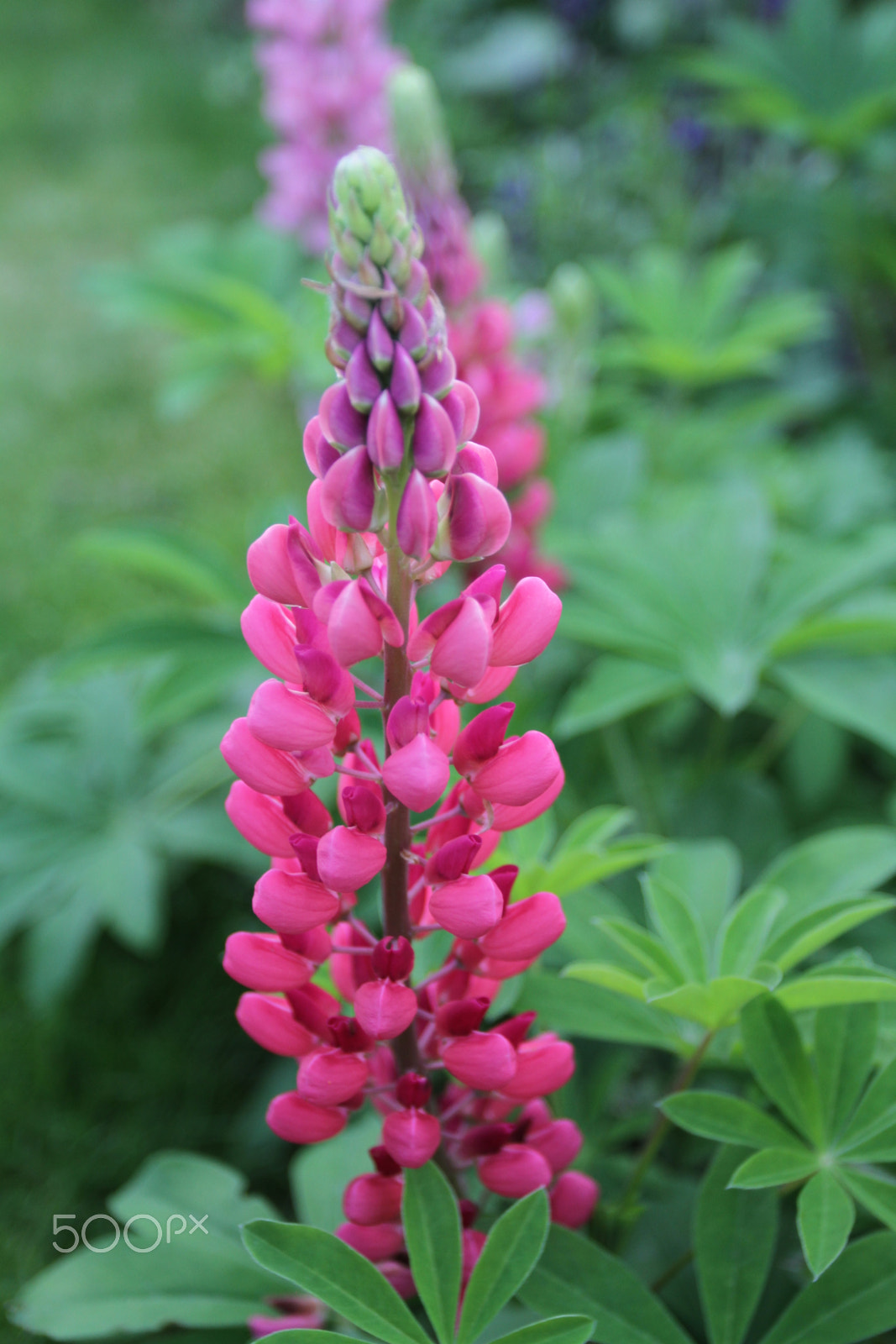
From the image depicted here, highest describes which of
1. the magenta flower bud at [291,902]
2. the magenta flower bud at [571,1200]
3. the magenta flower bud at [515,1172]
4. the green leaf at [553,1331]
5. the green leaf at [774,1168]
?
the magenta flower bud at [291,902]

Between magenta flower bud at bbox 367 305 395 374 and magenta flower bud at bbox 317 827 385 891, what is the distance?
0.96ft

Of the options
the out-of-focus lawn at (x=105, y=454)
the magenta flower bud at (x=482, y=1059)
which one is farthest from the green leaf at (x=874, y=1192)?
the out-of-focus lawn at (x=105, y=454)

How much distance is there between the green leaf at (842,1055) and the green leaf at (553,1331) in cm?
27

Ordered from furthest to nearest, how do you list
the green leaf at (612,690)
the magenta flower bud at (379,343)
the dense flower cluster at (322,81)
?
the dense flower cluster at (322,81) → the green leaf at (612,690) → the magenta flower bud at (379,343)

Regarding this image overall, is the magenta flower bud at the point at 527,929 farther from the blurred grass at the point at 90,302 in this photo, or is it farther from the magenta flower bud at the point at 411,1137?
the blurred grass at the point at 90,302

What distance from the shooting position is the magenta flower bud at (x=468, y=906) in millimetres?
720

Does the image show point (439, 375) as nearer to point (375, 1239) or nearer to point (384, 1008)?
point (384, 1008)

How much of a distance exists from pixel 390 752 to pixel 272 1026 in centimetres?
23

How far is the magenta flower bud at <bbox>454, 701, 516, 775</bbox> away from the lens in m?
0.74

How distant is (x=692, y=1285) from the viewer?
104 centimetres

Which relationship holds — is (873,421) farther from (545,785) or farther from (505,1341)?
(505,1341)

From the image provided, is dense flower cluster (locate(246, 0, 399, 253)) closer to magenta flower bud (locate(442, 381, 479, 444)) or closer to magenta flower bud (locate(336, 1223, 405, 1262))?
magenta flower bud (locate(442, 381, 479, 444))

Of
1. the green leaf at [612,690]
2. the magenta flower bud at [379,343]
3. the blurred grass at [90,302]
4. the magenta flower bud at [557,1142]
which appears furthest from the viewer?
the blurred grass at [90,302]

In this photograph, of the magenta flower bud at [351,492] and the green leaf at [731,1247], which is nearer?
the magenta flower bud at [351,492]
